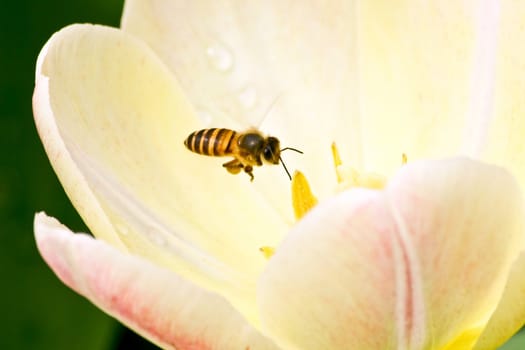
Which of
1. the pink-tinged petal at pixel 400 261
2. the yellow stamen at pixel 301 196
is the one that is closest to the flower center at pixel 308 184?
the yellow stamen at pixel 301 196

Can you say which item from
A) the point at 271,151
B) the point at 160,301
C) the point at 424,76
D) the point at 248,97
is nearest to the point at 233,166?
the point at 271,151

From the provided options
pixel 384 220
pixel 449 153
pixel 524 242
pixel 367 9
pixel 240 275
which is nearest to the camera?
pixel 384 220

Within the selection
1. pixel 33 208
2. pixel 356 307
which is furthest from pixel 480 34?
pixel 33 208

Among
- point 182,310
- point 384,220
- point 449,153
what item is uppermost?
point 449,153

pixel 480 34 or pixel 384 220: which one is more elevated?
pixel 480 34

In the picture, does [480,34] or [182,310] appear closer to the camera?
[182,310]

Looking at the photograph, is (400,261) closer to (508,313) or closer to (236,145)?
(508,313)

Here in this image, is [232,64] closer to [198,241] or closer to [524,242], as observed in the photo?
[198,241]
